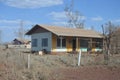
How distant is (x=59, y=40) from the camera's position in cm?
3541

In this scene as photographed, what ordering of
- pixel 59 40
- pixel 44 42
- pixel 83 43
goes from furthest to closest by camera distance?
pixel 83 43, pixel 44 42, pixel 59 40

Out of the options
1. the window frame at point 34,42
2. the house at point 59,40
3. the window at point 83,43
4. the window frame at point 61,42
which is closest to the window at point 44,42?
the house at point 59,40

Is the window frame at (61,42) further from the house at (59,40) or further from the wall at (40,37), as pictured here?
the wall at (40,37)

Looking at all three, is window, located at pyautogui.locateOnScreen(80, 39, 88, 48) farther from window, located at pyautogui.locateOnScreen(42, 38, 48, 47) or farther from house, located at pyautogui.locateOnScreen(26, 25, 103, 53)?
window, located at pyautogui.locateOnScreen(42, 38, 48, 47)

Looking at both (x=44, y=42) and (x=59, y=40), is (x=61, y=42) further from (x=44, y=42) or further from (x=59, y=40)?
(x=44, y=42)

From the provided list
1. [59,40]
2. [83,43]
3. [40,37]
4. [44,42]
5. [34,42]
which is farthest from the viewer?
[83,43]

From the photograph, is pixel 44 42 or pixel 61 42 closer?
pixel 61 42

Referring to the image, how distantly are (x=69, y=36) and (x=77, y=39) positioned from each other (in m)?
1.40

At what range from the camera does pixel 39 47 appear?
121 ft

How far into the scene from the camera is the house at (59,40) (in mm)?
34594

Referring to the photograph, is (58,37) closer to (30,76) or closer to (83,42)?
(83,42)

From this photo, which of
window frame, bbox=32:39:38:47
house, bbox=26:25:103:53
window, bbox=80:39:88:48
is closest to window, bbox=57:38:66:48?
house, bbox=26:25:103:53

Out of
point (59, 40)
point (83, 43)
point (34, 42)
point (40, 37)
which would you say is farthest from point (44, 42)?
point (83, 43)

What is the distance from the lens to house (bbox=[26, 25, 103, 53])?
113ft
